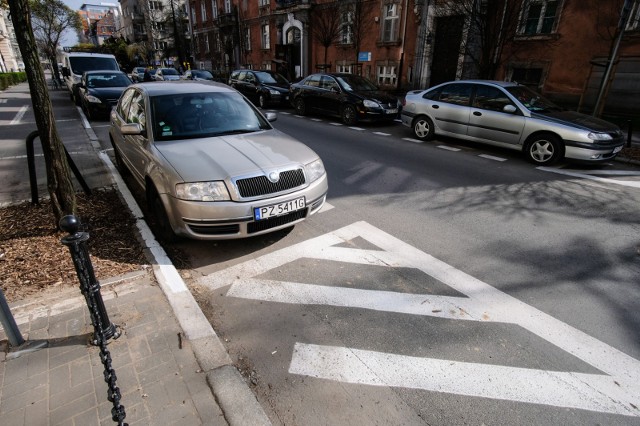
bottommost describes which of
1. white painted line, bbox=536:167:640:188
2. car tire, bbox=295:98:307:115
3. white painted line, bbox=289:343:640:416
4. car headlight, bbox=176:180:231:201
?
white painted line, bbox=289:343:640:416

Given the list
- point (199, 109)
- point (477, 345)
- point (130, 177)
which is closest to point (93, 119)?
point (130, 177)

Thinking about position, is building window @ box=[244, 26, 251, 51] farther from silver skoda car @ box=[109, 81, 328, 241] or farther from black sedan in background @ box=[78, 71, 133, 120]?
silver skoda car @ box=[109, 81, 328, 241]

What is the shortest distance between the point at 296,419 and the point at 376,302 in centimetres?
134

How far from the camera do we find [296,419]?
7.30 feet

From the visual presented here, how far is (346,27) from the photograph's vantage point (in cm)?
2214

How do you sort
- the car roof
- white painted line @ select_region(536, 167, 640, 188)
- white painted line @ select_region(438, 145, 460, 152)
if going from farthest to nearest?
1. white painted line @ select_region(438, 145, 460, 152)
2. white painted line @ select_region(536, 167, 640, 188)
3. the car roof

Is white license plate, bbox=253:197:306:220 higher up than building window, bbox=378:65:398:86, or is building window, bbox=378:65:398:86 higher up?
building window, bbox=378:65:398:86

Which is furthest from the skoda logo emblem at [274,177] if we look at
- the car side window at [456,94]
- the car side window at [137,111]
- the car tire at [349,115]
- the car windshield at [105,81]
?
the car windshield at [105,81]

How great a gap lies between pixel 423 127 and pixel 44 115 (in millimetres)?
8341

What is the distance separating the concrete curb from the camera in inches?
87.6

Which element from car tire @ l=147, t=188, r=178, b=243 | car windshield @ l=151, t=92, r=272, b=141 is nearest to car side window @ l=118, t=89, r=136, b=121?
car windshield @ l=151, t=92, r=272, b=141

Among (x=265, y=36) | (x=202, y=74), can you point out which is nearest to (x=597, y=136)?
(x=202, y=74)

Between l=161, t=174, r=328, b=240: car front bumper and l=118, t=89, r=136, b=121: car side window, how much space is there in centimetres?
274

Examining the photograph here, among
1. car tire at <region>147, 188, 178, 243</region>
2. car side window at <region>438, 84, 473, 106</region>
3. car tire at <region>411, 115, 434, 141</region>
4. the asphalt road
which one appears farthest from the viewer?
car tire at <region>411, 115, 434, 141</region>
